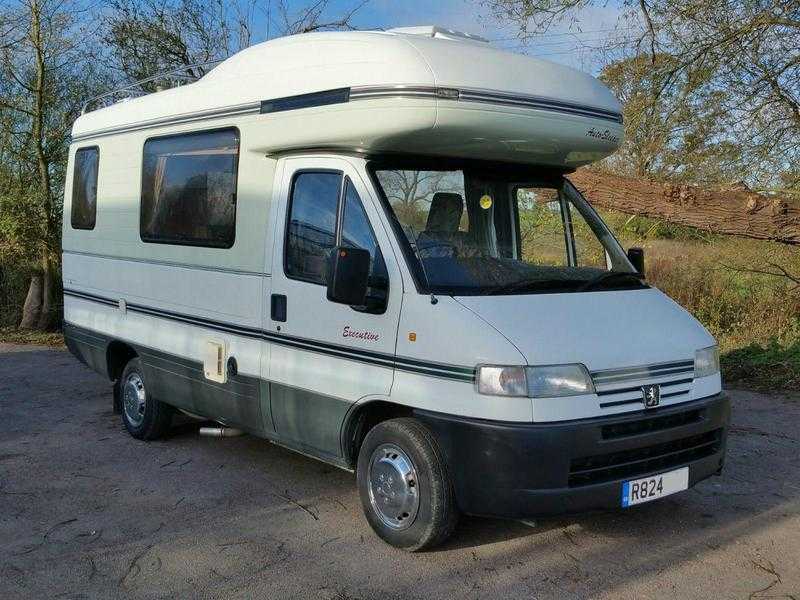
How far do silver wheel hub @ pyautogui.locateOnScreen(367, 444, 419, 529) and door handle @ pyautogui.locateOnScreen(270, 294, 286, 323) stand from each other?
1142 millimetres

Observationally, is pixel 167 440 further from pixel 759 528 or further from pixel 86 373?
pixel 759 528

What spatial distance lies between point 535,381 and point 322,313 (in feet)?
4.92

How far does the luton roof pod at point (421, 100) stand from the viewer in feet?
15.5

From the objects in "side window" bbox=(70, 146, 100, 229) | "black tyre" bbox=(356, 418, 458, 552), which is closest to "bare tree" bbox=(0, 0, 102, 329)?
"side window" bbox=(70, 146, 100, 229)

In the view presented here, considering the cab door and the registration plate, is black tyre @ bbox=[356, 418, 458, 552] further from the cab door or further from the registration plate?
the registration plate

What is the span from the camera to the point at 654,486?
14.9 ft

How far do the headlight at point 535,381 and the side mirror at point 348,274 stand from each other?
81 cm

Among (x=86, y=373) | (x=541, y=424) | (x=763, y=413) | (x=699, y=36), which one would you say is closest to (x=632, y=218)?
(x=699, y=36)

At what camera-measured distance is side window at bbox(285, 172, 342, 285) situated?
5164mm

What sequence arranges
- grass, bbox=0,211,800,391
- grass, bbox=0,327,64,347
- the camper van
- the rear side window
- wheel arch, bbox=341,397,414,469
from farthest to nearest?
grass, bbox=0,327,64,347
grass, bbox=0,211,800,391
the rear side window
wheel arch, bbox=341,397,414,469
the camper van

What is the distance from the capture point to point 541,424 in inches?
166

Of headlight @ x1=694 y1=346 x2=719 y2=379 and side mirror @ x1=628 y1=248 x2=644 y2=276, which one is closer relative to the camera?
headlight @ x1=694 y1=346 x2=719 y2=379

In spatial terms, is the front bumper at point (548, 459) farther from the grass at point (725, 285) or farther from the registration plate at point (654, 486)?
the grass at point (725, 285)

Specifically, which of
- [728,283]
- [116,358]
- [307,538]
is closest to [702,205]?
[728,283]
